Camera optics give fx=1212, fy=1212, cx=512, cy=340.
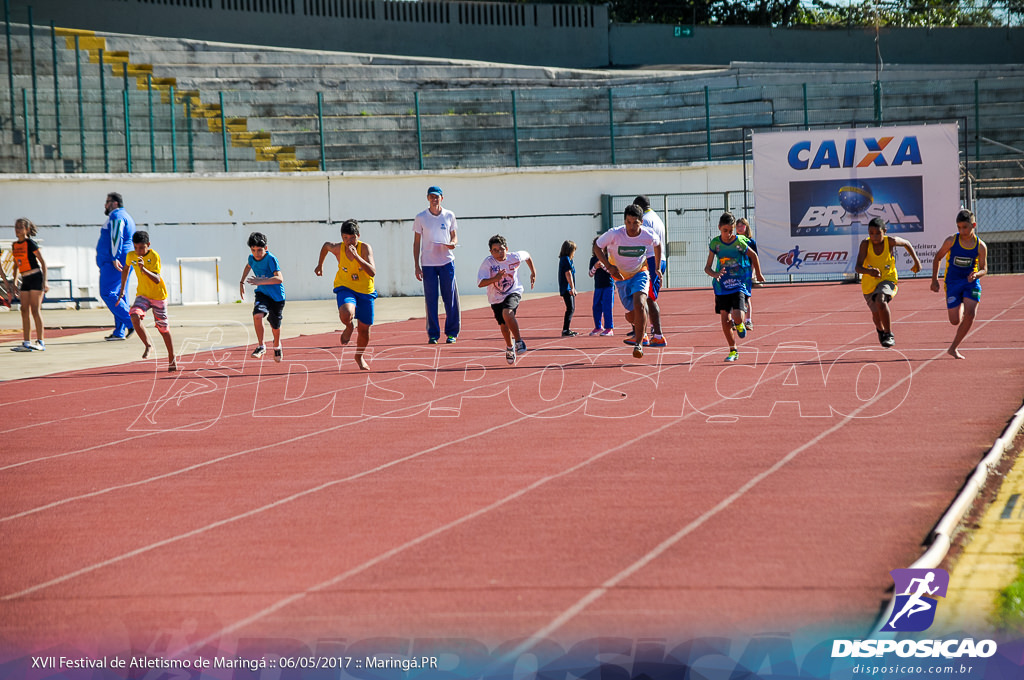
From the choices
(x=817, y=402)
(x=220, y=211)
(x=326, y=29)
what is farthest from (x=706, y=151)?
(x=817, y=402)

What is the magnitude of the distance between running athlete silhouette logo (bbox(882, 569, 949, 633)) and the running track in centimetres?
12

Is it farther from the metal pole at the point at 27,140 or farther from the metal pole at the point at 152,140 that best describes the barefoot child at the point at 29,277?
the metal pole at the point at 152,140

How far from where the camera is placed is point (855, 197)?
29.7m

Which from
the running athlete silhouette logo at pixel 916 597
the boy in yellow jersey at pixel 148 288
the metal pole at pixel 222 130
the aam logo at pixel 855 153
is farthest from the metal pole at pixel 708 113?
the running athlete silhouette logo at pixel 916 597

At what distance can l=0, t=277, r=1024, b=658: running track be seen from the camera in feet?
17.6

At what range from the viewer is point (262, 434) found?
10320 mm

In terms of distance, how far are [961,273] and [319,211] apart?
70.9ft

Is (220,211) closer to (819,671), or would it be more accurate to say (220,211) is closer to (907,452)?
(907,452)

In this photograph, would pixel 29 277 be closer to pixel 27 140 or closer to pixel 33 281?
pixel 33 281

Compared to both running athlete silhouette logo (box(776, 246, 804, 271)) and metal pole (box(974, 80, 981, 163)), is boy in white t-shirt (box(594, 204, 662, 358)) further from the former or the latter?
metal pole (box(974, 80, 981, 163))

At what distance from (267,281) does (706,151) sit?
71.9 ft

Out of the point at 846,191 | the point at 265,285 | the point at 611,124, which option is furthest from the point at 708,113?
the point at 265,285

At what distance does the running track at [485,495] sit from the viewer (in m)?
5.35

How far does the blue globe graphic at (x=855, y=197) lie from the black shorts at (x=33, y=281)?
19.2m
